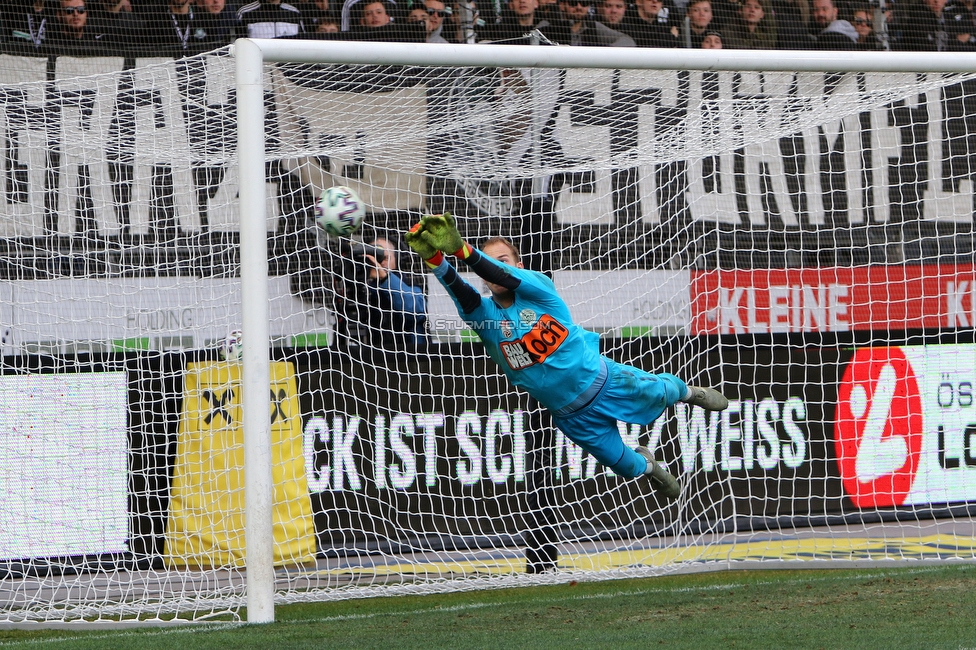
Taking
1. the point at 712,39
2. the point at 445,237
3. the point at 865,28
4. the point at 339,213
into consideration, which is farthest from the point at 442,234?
the point at 865,28

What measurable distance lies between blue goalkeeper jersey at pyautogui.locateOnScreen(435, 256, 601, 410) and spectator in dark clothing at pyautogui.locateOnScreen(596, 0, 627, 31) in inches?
153

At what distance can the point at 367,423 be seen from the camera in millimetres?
7133

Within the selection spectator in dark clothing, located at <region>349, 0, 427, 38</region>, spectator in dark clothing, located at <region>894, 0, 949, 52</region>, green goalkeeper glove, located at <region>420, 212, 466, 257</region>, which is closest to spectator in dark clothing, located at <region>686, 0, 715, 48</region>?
spectator in dark clothing, located at <region>894, 0, 949, 52</region>

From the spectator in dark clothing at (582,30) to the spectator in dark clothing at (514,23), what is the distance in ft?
0.55

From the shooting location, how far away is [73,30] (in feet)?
24.2

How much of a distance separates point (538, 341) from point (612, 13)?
4.19m

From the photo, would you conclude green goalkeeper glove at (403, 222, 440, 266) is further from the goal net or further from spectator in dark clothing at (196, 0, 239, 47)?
spectator in dark clothing at (196, 0, 239, 47)

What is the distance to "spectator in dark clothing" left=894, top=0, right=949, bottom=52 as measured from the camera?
9.48 m

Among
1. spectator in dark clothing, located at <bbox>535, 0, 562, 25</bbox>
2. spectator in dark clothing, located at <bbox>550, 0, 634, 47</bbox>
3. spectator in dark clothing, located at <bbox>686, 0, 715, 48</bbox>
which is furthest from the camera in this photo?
spectator in dark clothing, located at <bbox>686, 0, 715, 48</bbox>

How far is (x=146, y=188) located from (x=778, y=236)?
4698 mm

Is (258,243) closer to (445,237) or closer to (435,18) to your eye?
(445,237)

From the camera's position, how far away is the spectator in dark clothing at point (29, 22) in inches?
285

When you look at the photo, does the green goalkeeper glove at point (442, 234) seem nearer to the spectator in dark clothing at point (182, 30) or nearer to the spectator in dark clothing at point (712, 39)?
the spectator in dark clothing at point (182, 30)

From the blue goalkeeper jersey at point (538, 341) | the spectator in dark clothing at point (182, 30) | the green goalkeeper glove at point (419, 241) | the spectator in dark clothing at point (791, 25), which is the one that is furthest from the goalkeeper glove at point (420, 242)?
the spectator in dark clothing at point (791, 25)
